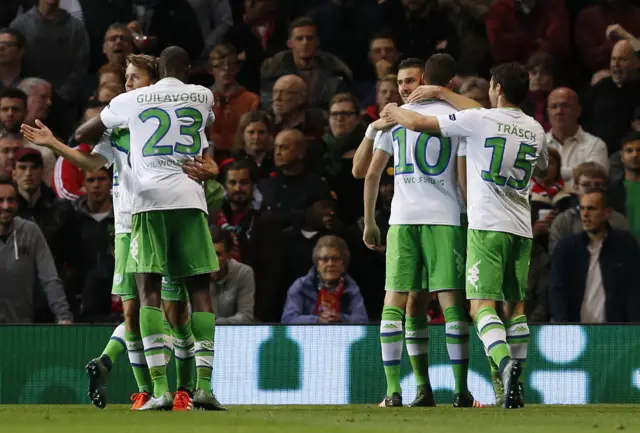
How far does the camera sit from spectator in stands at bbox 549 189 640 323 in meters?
12.3

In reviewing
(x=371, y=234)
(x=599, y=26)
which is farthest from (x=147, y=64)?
(x=599, y=26)

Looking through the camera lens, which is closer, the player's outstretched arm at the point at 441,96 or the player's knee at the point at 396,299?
the player's outstretched arm at the point at 441,96

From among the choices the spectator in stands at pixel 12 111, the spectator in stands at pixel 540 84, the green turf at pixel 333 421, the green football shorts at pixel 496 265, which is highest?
the spectator in stands at pixel 540 84

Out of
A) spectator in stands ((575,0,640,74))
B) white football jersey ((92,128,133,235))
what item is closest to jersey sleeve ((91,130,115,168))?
white football jersey ((92,128,133,235))

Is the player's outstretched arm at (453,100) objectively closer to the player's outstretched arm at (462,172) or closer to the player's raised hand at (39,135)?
the player's outstretched arm at (462,172)

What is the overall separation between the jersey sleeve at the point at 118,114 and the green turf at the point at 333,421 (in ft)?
5.74

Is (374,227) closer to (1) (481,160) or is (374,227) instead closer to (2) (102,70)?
(1) (481,160)

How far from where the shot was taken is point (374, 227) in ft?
32.6

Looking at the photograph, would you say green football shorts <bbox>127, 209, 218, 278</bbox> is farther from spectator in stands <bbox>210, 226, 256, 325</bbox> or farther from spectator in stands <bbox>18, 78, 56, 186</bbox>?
spectator in stands <bbox>18, 78, 56, 186</bbox>

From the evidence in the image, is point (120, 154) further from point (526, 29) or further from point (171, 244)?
point (526, 29)

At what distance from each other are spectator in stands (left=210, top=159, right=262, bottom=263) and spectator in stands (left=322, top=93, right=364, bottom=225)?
79 centimetres

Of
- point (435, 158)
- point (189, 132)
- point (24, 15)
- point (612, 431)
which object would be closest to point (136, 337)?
point (189, 132)

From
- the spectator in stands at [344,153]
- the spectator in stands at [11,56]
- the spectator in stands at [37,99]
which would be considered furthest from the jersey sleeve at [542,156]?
the spectator in stands at [11,56]

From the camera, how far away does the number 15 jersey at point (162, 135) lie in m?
8.98
